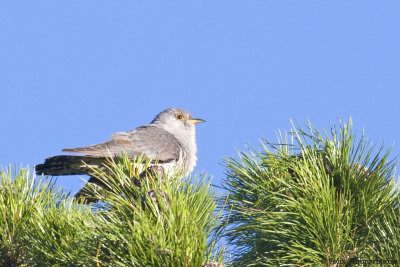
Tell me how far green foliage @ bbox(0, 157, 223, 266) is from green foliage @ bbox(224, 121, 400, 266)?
245 millimetres

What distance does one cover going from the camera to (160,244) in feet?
7.99

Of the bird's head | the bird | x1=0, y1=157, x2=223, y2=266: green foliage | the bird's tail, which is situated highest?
the bird's head

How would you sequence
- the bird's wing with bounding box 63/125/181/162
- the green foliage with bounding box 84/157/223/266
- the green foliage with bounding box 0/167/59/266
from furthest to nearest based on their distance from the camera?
the bird's wing with bounding box 63/125/181/162
the green foliage with bounding box 0/167/59/266
the green foliage with bounding box 84/157/223/266

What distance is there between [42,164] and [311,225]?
3.88 metres

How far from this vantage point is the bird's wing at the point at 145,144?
690 cm

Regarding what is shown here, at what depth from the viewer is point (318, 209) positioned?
8.83ft

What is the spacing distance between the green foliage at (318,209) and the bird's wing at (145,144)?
3.63 m

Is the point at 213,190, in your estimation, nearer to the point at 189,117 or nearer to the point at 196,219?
the point at 196,219

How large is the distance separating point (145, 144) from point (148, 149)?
0.15 meters

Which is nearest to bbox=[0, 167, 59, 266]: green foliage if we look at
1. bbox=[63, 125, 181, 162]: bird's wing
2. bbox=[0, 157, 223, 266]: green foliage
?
bbox=[0, 157, 223, 266]: green foliage

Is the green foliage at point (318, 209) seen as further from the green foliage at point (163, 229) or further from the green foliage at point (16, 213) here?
A: the green foliage at point (16, 213)

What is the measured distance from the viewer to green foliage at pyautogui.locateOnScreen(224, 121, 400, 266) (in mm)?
2650

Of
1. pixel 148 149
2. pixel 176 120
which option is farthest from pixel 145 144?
pixel 176 120

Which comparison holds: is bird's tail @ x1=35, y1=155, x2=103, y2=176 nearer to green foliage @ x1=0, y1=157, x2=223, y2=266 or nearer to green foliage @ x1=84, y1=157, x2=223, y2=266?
green foliage @ x1=0, y1=157, x2=223, y2=266
